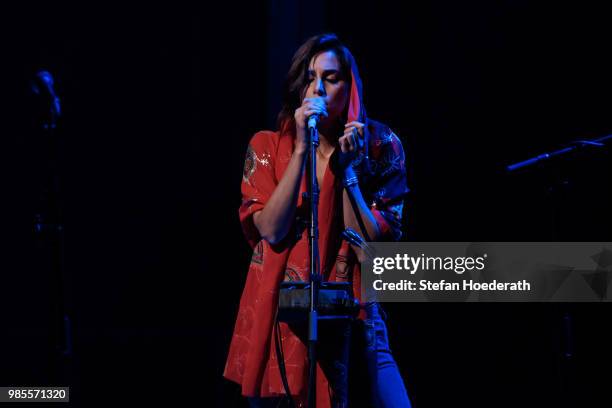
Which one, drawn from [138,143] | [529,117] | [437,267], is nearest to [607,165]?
[529,117]

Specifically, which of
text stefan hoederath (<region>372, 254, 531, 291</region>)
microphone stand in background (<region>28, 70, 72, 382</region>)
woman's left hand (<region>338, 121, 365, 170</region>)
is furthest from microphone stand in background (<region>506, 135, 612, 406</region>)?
microphone stand in background (<region>28, 70, 72, 382</region>)

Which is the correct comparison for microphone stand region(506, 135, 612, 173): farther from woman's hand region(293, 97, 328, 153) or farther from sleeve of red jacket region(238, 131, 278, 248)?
woman's hand region(293, 97, 328, 153)

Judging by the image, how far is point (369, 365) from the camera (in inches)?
61.5

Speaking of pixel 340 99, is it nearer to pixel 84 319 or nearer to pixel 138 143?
pixel 138 143

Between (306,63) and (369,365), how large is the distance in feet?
2.62

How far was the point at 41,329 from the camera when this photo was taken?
3229 millimetres

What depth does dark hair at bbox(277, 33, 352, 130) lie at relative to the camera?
173cm

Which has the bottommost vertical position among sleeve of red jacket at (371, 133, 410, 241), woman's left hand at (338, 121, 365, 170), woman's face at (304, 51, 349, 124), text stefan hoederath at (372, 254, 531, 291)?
text stefan hoederath at (372, 254, 531, 291)

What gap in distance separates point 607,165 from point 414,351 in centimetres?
130

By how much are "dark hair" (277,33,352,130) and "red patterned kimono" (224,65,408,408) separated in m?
0.05

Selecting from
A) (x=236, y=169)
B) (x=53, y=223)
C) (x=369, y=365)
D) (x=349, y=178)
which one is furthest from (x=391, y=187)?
(x=53, y=223)

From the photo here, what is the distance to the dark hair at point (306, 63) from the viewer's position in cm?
173

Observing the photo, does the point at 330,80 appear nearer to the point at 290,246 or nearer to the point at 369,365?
the point at 290,246

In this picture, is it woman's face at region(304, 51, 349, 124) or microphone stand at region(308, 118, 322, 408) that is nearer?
microphone stand at region(308, 118, 322, 408)
